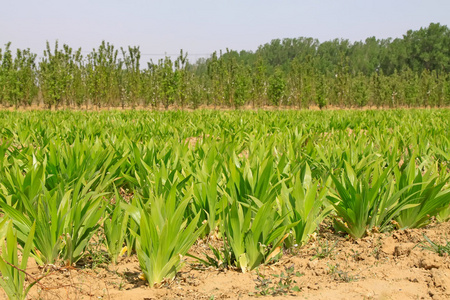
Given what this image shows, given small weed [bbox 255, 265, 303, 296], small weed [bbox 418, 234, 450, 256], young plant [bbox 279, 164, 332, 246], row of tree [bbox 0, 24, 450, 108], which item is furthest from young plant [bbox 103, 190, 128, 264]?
row of tree [bbox 0, 24, 450, 108]

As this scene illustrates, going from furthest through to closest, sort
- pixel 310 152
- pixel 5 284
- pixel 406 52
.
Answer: pixel 406 52
pixel 310 152
pixel 5 284

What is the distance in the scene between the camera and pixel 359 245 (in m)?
2.51

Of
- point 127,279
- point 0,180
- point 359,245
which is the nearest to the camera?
point 127,279

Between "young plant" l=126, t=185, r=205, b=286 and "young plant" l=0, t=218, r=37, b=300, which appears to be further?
"young plant" l=126, t=185, r=205, b=286

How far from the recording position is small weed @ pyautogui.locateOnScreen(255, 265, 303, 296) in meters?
1.88


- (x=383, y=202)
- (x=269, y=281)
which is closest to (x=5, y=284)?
(x=269, y=281)

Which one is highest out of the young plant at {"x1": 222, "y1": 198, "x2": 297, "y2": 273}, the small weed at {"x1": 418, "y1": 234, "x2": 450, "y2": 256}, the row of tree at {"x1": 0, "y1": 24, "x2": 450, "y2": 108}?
the row of tree at {"x1": 0, "y1": 24, "x2": 450, "y2": 108}

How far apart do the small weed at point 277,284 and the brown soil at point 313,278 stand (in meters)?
0.01

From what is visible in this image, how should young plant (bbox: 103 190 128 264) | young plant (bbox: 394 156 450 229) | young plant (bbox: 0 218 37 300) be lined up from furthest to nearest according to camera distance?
young plant (bbox: 394 156 450 229) < young plant (bbox: 103 190 128 264) < young plant (bbox: 0 218 37 300)

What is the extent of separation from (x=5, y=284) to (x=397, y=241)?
2153 mm

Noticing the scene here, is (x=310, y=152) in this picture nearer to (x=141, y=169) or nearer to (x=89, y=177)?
(x=141, y=169)

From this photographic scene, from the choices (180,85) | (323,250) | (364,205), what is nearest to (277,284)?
(323,250)

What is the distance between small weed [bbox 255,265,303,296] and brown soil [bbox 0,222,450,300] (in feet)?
0.04

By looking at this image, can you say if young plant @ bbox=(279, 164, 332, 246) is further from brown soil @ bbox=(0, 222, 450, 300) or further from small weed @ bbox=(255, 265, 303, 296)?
small weed @ bbox=(255, 265, 303, 296)
